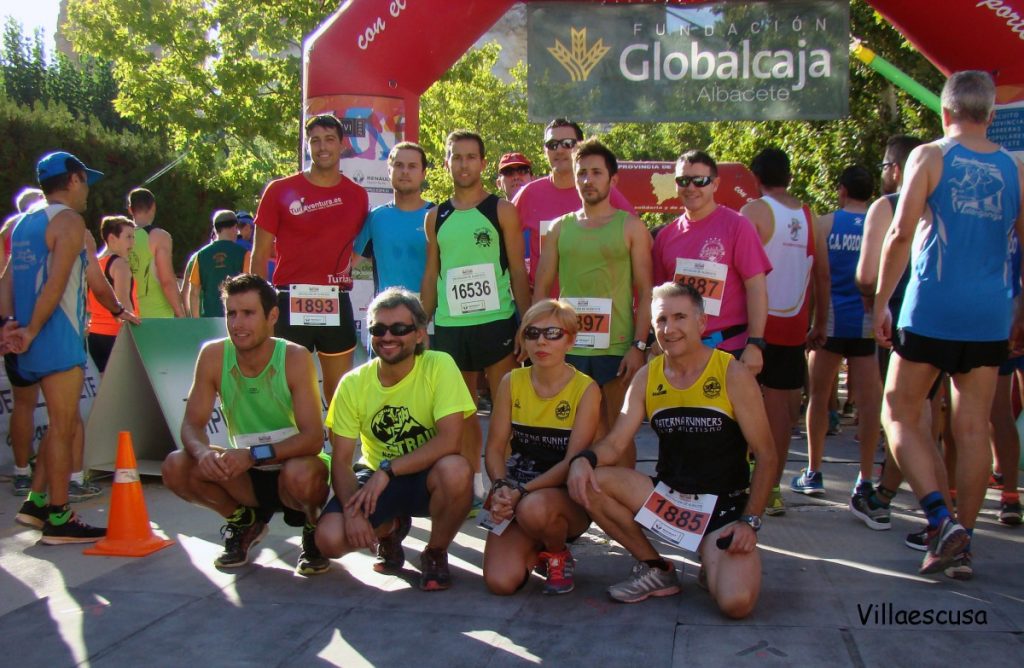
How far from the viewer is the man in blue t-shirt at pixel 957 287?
161 inches

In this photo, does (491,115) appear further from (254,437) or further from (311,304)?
(254,437)

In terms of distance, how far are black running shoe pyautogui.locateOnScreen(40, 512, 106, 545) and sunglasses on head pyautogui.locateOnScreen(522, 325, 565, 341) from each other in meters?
2.40

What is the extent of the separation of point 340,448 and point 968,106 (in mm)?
2912

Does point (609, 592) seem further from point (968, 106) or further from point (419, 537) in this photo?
point (968, 106)

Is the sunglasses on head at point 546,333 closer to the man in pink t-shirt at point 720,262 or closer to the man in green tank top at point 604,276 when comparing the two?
the man in green tank top at point 604,276

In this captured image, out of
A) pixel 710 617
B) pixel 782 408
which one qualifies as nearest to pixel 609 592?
pixel 710 617

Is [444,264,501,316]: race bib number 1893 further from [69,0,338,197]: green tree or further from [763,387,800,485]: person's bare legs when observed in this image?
[69,0,338,197]: green tree

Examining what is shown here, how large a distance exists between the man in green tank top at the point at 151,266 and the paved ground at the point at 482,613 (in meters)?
3.65

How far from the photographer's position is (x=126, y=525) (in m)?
4.74

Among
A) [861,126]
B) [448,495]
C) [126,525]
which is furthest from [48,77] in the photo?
[448,495]

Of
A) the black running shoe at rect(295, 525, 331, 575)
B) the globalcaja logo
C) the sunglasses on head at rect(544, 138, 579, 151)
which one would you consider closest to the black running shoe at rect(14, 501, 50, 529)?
the black running shoe at rect(295, 525, 331, 575)

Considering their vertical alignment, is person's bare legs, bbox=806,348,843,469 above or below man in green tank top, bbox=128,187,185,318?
below

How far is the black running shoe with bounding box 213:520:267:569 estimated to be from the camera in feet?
14.5

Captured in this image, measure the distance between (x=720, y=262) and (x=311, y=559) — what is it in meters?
2.31
